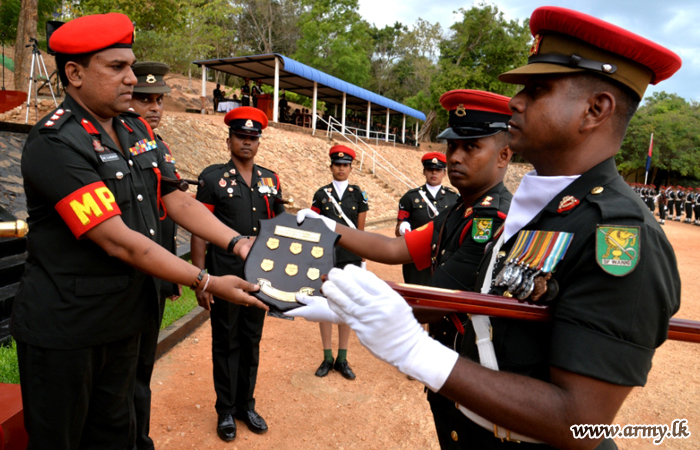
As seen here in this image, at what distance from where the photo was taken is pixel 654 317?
1.03m

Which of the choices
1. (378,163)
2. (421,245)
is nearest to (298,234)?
(421,245)

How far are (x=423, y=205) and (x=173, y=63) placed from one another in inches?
787

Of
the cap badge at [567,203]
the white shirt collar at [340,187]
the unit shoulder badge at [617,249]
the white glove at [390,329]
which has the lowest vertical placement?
the white shirt collar at [340,187]

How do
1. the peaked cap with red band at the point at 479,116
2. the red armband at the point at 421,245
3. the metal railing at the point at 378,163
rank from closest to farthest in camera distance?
the peaked cap with red band at the point at 479,116 < the red armband at the point at 421,245 < the metal railing at the point at 378,163

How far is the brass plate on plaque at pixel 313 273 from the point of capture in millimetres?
1929

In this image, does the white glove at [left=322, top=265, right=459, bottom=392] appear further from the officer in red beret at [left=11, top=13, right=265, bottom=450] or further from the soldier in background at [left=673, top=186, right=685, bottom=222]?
the soldier in background at [left=673, top=186, right=685, bottom=222]

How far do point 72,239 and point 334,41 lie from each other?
114 ft

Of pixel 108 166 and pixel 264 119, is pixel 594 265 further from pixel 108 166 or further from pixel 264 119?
pixel 264 119

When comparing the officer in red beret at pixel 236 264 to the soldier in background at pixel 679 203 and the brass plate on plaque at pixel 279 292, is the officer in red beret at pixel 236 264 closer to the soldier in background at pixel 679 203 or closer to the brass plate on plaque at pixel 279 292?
the brass plate on plaque at pixel 279 292

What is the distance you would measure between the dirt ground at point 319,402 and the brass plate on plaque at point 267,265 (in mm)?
2056

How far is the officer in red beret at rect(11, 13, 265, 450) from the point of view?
1.91 m

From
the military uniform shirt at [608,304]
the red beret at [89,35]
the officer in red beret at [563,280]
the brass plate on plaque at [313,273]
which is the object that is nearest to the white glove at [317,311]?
the officer in red beret at [563,280]

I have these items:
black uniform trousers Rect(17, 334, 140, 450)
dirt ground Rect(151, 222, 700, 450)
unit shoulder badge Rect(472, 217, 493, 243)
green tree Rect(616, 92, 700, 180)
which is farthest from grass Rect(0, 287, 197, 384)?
green tree Rect(616, 92, 700, 180)

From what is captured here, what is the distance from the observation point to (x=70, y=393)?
77.5 inches
